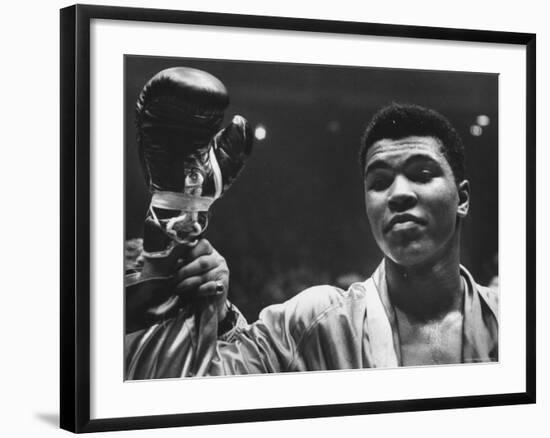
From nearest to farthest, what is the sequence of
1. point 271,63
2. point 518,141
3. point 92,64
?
point 92,64 < point 271,63 < point 518,141

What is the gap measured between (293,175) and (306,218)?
0.60 ft

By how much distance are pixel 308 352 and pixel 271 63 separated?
118cm

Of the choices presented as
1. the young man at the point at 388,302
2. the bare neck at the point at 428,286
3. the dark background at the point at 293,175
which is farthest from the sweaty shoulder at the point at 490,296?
the dark background at the point at 293,175

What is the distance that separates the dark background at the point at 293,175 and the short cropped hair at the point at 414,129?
39mm

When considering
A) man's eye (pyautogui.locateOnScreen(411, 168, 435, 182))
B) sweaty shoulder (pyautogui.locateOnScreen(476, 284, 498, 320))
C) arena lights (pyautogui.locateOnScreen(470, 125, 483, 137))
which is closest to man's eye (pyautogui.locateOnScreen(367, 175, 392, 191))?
man's eye (pyautogui.locateOnScreen(411, 168, 435, 182))

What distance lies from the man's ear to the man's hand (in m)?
1.11

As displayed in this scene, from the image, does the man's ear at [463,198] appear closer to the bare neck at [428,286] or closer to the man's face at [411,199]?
the man's face at [411,199]

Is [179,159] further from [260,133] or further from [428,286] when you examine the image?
[428,286]

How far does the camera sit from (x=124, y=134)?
5.48 m

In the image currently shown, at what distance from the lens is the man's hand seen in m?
5.61

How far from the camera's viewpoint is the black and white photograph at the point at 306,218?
18.3 ft

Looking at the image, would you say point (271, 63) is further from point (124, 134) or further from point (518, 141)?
point (518, 141)

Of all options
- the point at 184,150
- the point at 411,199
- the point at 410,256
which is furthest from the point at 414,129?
the point at 184,150

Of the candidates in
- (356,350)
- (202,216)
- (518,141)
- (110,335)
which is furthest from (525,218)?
(110,335)
